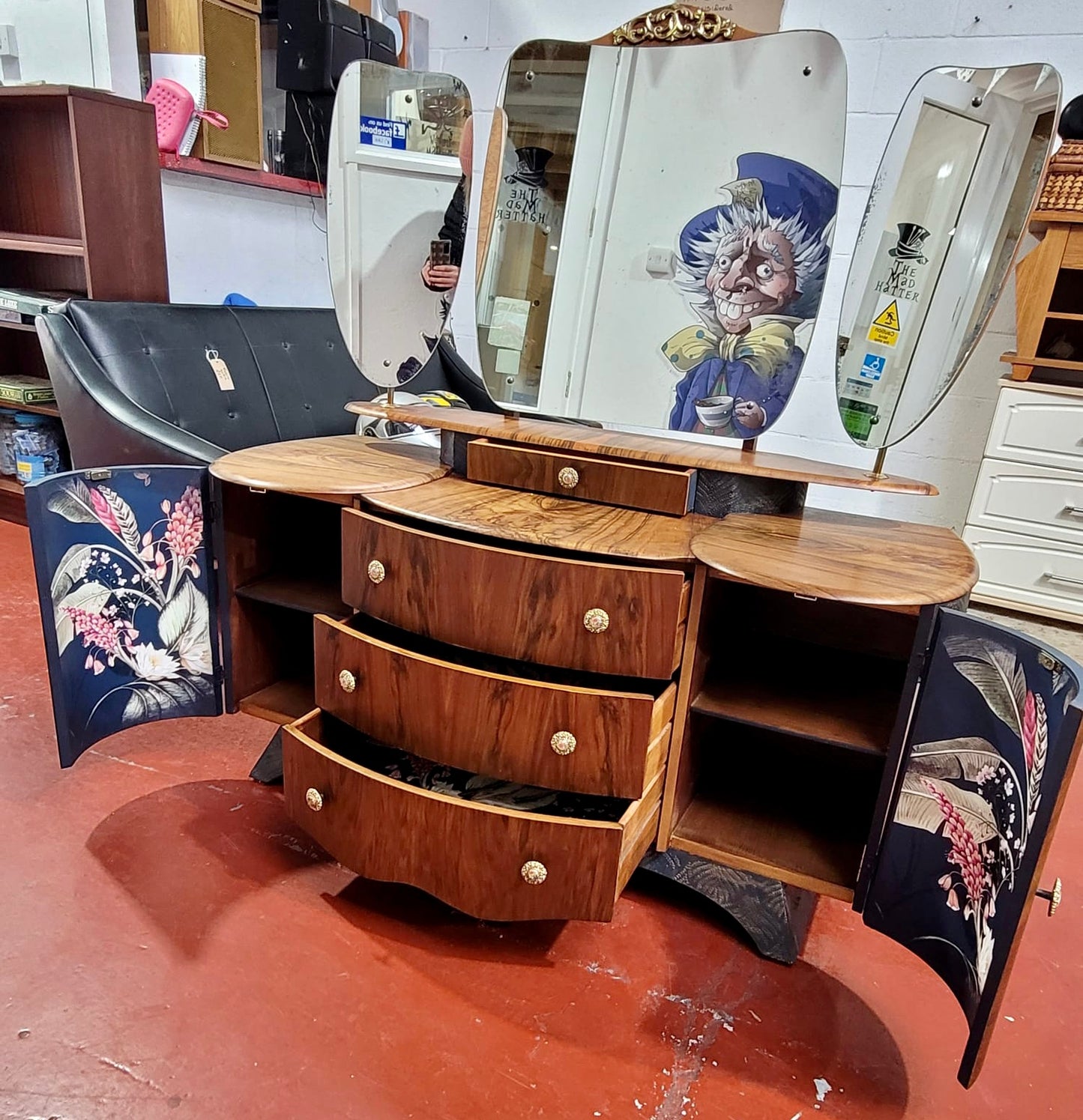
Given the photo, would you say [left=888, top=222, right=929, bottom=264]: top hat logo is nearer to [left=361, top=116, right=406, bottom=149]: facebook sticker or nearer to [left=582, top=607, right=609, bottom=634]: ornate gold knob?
[left=582, top=607, right=609, bottom=634]: ornate gold knob

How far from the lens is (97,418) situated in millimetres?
1752

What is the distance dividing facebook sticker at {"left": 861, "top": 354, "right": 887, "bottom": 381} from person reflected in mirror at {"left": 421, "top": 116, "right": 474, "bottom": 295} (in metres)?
0.71

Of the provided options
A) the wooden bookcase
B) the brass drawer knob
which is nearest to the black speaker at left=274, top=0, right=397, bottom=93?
the wooden bookcase

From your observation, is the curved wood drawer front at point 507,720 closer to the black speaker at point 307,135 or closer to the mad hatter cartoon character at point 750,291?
the mad hatter cartoon character at point 750,291

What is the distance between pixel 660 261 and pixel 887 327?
1.19 ft

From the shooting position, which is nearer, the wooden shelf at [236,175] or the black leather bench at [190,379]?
the black leather bench at [190,379]

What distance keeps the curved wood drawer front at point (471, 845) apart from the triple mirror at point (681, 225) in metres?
0.68

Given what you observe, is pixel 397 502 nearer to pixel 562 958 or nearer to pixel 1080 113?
pixel 562 958

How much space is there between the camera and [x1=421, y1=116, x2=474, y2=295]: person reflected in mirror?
4.66ft

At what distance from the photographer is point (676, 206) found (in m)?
1.30

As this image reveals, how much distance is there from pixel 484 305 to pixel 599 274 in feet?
0.68

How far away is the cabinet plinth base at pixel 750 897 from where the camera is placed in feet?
3.94

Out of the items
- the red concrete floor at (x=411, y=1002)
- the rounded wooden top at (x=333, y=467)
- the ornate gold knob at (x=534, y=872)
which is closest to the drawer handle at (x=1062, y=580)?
the red concrete floor at (x=411, y=1002)

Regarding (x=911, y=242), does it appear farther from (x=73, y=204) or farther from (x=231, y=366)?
(x=73, y=204)
